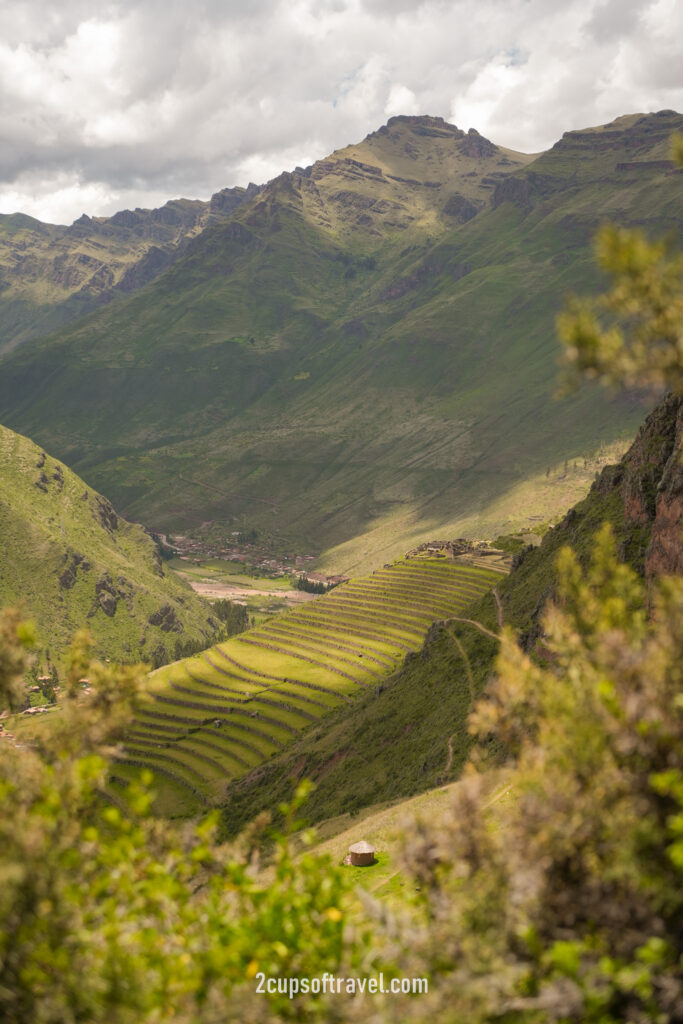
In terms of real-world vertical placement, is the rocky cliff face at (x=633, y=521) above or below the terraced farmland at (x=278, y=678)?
above

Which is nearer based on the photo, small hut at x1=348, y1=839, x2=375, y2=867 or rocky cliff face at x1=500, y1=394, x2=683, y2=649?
small hut at x1=348, y1=839, x2=375, y2=867

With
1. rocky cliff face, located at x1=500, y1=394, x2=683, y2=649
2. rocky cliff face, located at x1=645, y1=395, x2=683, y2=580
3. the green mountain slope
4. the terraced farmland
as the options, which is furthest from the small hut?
the terraced farmland

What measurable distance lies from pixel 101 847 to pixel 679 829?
11.3 meters

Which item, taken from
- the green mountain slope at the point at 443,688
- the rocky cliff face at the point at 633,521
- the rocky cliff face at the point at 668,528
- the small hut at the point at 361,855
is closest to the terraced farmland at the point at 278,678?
the green mountain slope at the point at 443,688

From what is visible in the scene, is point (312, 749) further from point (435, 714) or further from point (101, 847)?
point (101, 847)

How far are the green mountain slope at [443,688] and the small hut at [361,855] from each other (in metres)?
16.7

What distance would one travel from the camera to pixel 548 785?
545 inches

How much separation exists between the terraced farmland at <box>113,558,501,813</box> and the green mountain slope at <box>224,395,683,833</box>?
28.0ft

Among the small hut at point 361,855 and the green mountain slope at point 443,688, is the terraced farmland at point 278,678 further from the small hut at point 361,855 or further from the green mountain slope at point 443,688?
the small hut at point 361,855

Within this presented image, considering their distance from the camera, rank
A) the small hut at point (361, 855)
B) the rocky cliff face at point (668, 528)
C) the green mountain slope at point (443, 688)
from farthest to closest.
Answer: the green mountain slope at point (443, 688), the rocky cliff face at point (668, 528), the small hut at point (361, 855)

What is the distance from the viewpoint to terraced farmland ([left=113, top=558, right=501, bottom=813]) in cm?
10462

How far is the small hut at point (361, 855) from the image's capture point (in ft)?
154

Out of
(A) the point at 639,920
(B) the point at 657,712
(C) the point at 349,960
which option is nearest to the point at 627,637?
(B) the point at 657,712

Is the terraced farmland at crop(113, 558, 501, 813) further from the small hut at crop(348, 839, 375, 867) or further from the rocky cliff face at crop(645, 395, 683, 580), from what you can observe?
the rocky cliff face at crop(645, 395, 683, 580)
